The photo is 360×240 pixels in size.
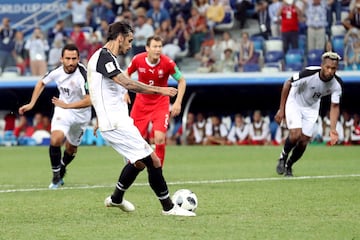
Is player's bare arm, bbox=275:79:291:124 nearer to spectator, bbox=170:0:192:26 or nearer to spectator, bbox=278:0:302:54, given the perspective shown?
spectator, bbox=278:0:302:54

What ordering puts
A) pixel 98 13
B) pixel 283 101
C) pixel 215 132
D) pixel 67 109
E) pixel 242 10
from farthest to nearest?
pixel 98 13
pixel 242 10
pixel 215 132
pixel 283 101
pixel 67 109

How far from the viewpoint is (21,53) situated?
2908 centimetres

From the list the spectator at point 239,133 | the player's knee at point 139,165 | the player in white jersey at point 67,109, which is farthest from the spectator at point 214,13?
the player's knee at point 139,165

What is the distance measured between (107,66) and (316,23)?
1684 centimetres

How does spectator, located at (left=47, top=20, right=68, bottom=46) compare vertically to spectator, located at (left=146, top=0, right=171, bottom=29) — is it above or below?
below

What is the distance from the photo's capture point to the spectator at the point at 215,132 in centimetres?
2722

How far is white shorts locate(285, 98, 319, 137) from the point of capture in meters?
15.1

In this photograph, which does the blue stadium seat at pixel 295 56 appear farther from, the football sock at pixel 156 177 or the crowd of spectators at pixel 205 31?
the football sock at pixel 156 177

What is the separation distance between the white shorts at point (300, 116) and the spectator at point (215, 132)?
1188 centimetres

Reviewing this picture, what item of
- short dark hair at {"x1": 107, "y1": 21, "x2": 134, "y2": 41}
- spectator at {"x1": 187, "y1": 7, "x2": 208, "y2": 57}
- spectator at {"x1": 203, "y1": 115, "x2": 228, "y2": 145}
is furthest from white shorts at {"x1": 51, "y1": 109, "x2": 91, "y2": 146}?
spectator at {"x1": 187, "y1": 7, "x2": 208, "y2": 57}

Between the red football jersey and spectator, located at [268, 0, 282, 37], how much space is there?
43.4ft

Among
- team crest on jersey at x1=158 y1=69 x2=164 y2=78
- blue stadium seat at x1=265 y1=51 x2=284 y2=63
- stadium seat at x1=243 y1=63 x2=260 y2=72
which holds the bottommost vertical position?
stadium seat at x1=243 y1=63 x2=260 y2=72

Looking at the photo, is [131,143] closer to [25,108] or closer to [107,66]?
[107,66]

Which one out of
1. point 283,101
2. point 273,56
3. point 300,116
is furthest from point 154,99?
point 273,56
